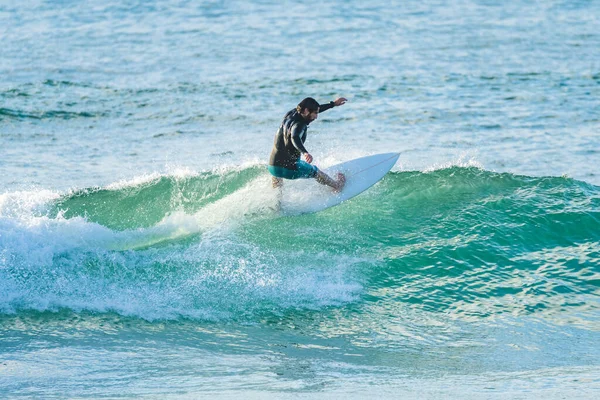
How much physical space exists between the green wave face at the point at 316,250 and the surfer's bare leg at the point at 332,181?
51 cm

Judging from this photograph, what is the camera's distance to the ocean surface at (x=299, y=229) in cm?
886

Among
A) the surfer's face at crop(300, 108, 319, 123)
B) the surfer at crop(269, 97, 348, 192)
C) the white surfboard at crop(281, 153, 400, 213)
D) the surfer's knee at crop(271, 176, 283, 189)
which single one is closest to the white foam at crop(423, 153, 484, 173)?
the white surfboard at crop(281, 153, 400, 213)

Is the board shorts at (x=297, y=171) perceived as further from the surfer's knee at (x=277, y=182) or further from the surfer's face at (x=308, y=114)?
the surfer's face at (x=308, y=114)

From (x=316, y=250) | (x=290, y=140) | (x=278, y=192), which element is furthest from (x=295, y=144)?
(x=316, y=250)

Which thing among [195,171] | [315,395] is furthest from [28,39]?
[315,395]

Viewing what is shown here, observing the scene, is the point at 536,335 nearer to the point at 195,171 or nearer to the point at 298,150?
the point at 298,150

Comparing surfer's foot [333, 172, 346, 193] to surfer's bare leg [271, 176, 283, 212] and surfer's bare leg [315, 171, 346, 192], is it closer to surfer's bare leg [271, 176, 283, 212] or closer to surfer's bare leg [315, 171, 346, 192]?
surfer's bare leg [315, 171, 346, 192]

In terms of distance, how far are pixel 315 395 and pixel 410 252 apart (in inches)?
181

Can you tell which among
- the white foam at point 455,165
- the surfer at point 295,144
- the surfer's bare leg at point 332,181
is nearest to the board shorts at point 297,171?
the surfer at point 295,144

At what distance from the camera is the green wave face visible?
10.6 meters

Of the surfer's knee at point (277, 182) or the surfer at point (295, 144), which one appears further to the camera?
the surfer's knee at point (277, 182)

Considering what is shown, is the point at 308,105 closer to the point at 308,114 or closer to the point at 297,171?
the point at 308,114

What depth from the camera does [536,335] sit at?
969 cm

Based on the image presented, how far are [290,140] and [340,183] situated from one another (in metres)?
1.42
